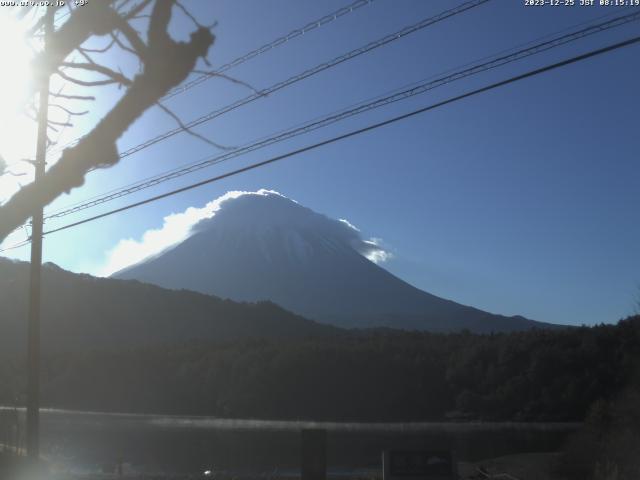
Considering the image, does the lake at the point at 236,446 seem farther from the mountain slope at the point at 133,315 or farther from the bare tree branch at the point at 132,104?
the mountain slope at the point at 133,315

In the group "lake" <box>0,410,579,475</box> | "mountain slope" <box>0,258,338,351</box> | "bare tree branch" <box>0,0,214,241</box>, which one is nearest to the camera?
"bare tree branch" <box>0,0,214,241</box>

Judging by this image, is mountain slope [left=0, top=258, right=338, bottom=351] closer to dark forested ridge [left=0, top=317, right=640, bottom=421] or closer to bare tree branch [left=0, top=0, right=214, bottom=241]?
dark forested ridge [left=0, top=317, right=640, bottom=421]

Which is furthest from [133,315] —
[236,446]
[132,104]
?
[132,104]

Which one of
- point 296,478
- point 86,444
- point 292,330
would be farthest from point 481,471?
point 292,330

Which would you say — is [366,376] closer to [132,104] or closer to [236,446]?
[236,446]

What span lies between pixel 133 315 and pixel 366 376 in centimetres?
4380

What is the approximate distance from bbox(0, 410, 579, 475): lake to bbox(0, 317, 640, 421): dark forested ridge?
18.5ft

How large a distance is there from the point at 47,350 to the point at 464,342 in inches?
1791

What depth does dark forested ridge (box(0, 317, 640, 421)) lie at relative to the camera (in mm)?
64562

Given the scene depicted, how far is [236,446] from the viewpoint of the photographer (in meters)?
42.4

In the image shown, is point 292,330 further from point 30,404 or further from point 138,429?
point 30,404

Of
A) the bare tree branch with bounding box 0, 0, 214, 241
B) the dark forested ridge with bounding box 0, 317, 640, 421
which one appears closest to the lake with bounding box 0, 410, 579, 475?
the dark forested ridge with bounding box 0, 317, 640, 421

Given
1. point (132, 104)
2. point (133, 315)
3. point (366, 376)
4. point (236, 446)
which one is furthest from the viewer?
point (133, 315)

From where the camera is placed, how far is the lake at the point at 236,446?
32625 mm
